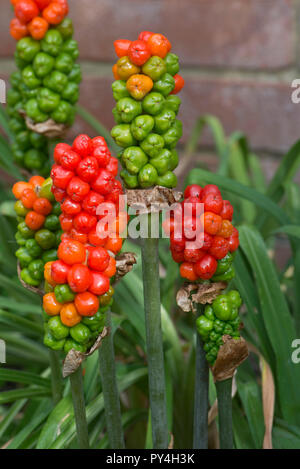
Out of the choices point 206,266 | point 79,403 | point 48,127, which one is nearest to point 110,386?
point 79,403

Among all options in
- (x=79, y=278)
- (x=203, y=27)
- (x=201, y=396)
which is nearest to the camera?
(x=79, y=278)

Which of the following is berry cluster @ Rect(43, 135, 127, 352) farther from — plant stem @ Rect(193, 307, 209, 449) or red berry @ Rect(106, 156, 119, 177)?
plant stem @ Rect(193, 307, 209, 449)

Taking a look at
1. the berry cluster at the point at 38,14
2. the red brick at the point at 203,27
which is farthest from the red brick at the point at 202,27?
the berry cluster at the point at 38,14

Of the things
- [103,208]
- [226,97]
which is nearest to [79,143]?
[103,208]

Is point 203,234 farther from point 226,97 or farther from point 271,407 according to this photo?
point 226,97

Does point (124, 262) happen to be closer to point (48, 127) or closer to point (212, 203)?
point (212, 203)

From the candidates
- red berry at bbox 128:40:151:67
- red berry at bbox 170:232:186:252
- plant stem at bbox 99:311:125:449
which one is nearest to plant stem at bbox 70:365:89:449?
plant stem at bbox 99:311:125:449
